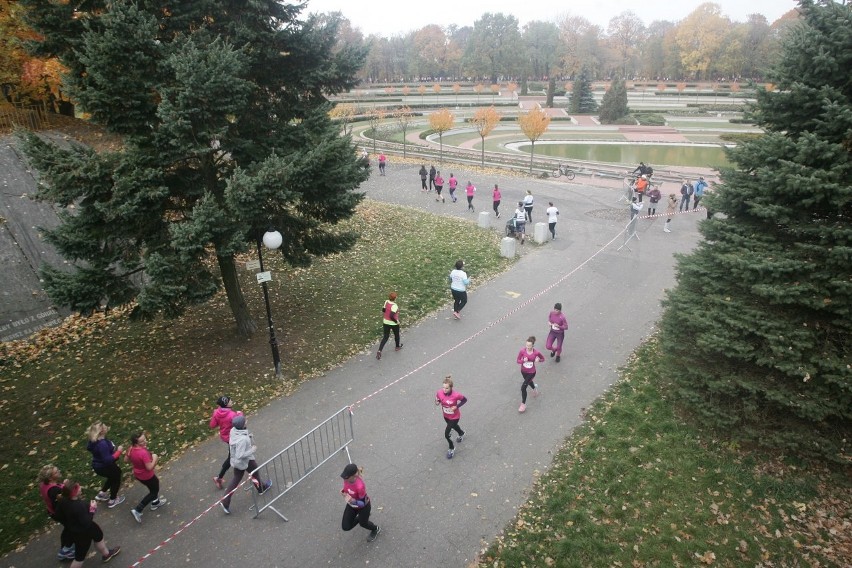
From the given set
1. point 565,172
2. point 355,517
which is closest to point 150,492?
point 355,517

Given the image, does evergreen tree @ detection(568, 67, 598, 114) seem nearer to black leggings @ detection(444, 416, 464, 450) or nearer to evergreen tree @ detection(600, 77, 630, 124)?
evergreen tree @ detection(600, 77, 630, 124)

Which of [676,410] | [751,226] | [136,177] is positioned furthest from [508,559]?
[136,177]

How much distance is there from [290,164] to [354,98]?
78102 millimetres

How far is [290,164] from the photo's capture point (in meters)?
9.35

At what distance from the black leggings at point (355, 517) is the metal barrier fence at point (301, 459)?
1.29 metres

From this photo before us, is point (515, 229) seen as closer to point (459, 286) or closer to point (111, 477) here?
point (459, 286)

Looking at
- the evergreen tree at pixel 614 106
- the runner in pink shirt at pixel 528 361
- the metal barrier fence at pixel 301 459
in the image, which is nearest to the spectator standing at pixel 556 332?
the runner in pink shirt at pixel 528 361

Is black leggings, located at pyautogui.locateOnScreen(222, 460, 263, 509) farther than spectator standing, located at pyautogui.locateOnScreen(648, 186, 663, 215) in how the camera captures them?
No

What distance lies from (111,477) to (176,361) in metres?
4.38

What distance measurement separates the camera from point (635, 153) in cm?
4562

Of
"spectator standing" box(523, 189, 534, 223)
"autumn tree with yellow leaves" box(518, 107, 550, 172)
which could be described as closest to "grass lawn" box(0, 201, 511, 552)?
"spectator standing" box(523, 189, 534, 223)

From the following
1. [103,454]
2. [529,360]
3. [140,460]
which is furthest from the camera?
[529,360]

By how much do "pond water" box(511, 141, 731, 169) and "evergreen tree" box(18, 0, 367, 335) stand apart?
35163mm

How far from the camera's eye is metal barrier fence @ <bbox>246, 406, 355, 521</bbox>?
7787 mm
